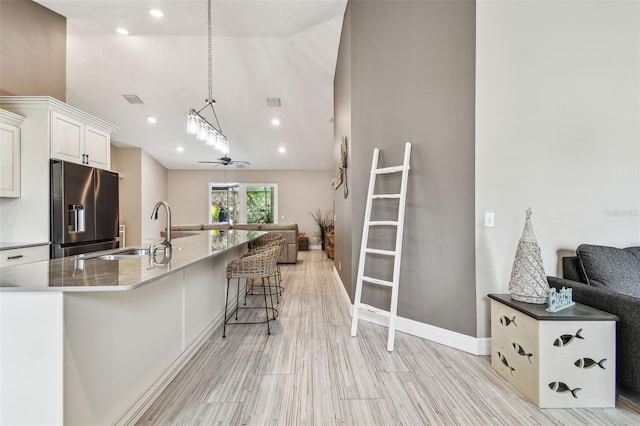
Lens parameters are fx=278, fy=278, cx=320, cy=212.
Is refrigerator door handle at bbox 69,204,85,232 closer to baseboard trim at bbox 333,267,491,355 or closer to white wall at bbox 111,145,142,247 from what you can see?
baseboard trim at bbox 333,267,491,355

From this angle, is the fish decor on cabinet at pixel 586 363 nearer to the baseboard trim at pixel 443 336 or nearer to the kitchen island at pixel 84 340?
the baseboard trim at pixel 443 336

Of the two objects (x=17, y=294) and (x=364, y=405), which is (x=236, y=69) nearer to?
(x=17, y=294)

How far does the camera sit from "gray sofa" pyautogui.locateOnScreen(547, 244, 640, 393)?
162cm

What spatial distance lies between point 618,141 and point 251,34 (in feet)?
14.5

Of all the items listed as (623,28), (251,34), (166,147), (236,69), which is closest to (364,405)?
(623,28)

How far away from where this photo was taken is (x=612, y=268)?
1960mm

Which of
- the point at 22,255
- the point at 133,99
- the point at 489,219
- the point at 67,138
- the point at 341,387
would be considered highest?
the point at 133,99

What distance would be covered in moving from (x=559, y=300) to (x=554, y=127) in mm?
1415

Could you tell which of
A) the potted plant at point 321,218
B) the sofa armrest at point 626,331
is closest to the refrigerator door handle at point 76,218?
the sofa armrest at point 626,331

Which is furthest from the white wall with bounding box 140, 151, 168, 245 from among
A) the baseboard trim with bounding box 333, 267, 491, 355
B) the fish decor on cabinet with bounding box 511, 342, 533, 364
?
the fish decor on cabinet with bounding box 511, 342, 533, 364

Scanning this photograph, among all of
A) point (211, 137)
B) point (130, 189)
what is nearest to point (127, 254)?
point (211, 137)

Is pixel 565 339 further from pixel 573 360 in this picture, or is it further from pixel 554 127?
pixel 554 127

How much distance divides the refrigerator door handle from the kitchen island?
164cm

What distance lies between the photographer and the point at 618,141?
232cm
